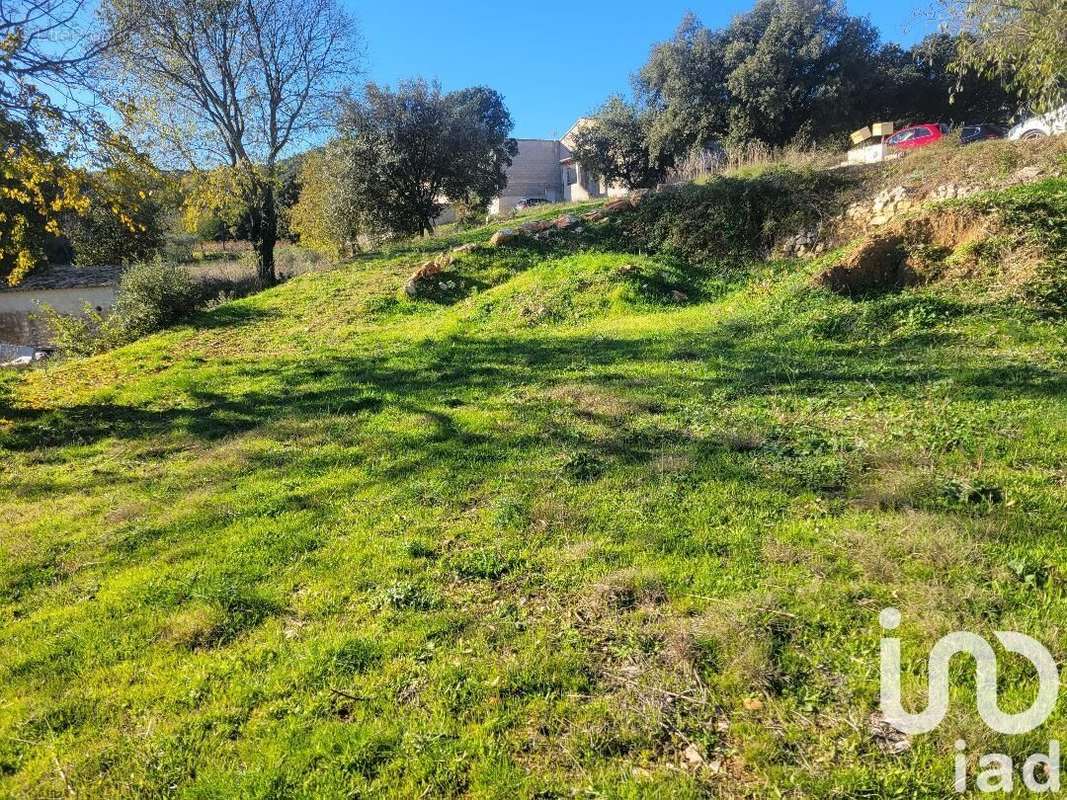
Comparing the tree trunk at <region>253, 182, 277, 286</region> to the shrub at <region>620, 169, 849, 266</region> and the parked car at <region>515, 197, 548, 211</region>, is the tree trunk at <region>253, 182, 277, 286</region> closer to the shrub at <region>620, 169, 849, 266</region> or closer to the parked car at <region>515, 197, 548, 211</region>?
the shrub at <region>620, 169, 849, 266</region>

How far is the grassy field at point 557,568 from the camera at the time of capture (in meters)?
2.43

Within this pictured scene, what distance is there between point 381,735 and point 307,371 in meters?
7.59

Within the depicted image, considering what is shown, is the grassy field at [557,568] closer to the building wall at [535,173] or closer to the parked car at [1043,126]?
the parked car at [1043,126]

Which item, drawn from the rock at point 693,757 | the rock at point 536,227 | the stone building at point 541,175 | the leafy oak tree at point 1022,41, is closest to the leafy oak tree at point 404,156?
the rock at point 536,227

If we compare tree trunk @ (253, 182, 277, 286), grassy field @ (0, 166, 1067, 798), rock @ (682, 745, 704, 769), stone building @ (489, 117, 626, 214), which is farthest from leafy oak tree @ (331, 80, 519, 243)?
stone building @ (489, 117, 626, 214)

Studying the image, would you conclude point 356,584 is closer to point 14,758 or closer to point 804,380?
point 14,758

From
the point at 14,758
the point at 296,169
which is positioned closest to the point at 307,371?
the point at 14,758

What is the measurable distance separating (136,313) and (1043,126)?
21764 mm

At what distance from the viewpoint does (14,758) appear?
2.58m

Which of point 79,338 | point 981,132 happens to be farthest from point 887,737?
point 981,132

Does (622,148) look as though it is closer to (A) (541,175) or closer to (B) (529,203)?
(B) (529,203)

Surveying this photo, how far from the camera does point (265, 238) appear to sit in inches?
809

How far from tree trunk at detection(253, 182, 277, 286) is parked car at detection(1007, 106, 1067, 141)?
20724 millimetres

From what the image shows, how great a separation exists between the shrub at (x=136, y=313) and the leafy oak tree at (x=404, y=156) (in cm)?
725
